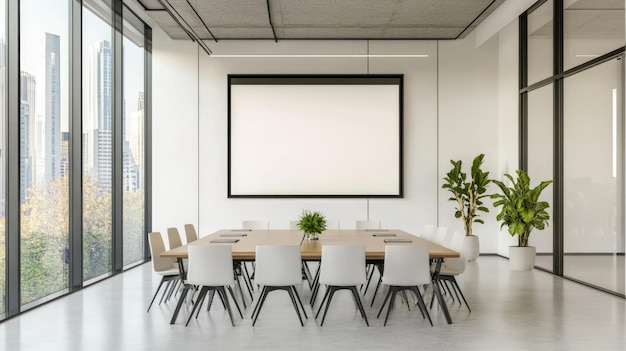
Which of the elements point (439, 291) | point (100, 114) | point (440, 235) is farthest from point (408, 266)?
point (100, 114)

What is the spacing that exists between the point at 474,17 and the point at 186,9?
458cm

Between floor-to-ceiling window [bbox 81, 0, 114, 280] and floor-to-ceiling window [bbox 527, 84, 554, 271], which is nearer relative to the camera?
floor-to-ceiling window [bbox 81, 0, 114, 280]

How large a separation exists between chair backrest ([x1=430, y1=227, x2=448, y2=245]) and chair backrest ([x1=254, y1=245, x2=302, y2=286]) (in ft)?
8.26

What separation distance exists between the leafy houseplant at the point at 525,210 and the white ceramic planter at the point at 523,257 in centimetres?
14

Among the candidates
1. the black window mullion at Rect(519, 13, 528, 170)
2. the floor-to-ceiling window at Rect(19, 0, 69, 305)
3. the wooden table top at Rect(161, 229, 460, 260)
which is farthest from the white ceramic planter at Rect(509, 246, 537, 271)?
the floor-to-ceiling window at Rect(19, 0, 69, 305)

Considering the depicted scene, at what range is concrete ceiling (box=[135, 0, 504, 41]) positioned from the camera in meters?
9.01

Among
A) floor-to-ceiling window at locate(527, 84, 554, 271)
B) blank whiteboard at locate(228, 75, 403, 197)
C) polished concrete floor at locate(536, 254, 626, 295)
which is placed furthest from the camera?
blank whiteboard at locate(228, 75, 403, 197)

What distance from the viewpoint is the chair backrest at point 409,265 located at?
18.7 feet

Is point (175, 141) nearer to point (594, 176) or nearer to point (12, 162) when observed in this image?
point (12, 162)

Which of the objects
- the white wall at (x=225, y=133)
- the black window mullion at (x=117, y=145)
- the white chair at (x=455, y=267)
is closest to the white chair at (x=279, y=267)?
the white chair at (x=455, y=267)

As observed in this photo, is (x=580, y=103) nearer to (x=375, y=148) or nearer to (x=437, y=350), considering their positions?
(x=375, y=148)

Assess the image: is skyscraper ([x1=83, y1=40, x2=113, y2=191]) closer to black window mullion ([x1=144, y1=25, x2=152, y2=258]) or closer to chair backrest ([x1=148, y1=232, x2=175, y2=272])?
black window mullion ([x1=144, y1=25, x2=152, y2=258])

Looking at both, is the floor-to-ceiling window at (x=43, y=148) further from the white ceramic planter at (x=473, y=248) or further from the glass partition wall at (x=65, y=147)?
the white ceramic planter at (x=473, y=248)

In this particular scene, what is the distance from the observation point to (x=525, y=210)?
29.6 ft
